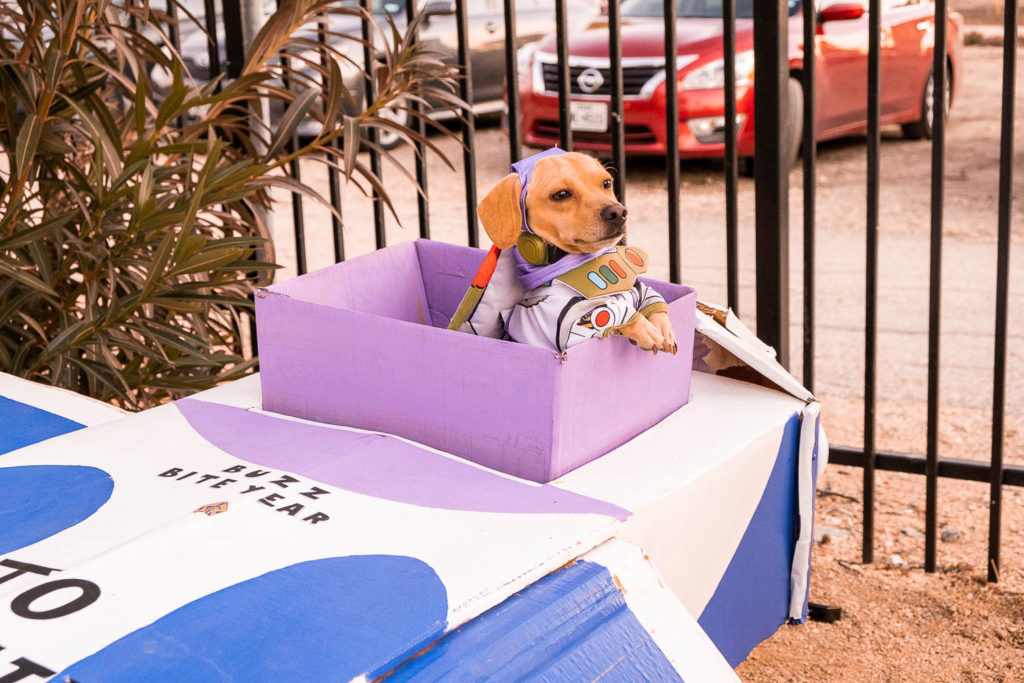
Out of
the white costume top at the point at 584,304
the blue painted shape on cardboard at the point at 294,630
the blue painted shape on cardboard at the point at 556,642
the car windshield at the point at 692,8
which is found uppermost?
the car windshield at the point at 692,8

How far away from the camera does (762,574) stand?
1288 mm

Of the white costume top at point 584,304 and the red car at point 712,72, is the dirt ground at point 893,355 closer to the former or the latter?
the red car at point 712,72

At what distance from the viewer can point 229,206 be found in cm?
229

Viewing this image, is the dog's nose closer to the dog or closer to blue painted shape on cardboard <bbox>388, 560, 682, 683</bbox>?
the dog

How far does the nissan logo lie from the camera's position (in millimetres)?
5969

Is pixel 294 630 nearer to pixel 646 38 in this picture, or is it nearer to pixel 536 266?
pixel 536 266

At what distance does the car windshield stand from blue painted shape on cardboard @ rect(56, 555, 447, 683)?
16.2ft

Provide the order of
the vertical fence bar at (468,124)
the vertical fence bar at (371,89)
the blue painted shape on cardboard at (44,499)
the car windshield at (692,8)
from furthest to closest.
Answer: the car windshield at (692,8)
the vertical fence bar at (371,89)
the vertical fence bar at (468,124)
the blue painted shape on cardboard at (44,499)

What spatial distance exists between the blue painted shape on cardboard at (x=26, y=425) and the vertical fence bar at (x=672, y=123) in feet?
3.35

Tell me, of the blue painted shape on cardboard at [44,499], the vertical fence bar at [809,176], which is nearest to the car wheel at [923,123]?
the vertical fence bar at [809,176]

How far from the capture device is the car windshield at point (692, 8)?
5.52 m

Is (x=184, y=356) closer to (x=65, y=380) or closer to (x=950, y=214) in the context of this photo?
(x=65, y=380)

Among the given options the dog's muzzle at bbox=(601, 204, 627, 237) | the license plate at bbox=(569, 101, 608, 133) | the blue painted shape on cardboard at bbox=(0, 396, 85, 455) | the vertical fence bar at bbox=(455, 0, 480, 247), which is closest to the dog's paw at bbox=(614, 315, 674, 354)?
the dog's muzzle at bbox=(601, 204, 627, 237)

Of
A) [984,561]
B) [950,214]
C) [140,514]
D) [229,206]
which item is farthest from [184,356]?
[950,214]
